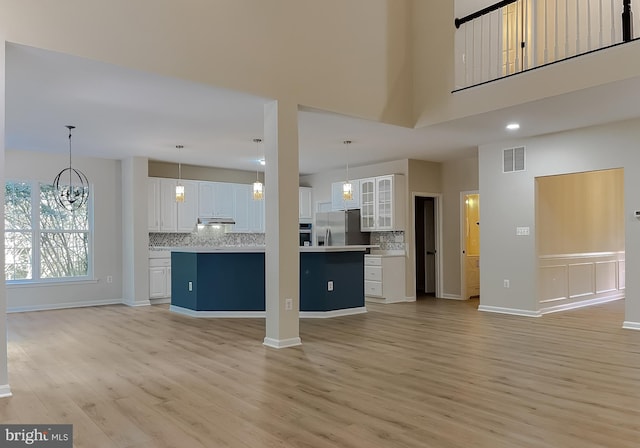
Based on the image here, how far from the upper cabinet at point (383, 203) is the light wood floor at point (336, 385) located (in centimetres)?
288

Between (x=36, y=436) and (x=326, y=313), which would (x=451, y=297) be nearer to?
(x=326, y=313)

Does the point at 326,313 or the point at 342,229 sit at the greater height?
the point at 342,229

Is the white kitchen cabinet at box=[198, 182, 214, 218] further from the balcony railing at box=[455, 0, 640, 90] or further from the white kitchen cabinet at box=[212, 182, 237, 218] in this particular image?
the balcony railing at box=[455, 0, 640, 90]

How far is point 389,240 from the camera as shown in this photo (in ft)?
30.3

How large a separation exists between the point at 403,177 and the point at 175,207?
4227 millimetres

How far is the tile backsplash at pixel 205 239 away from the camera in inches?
361

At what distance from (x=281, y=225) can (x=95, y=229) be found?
5023 mm

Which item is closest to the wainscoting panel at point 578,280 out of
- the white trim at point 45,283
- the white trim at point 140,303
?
the white trim at point 140,303

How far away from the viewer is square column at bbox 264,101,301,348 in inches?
196

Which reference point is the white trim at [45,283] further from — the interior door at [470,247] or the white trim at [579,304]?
the white trim at [579,304]

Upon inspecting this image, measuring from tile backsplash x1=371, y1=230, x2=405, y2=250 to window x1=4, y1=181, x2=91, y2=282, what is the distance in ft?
17.1

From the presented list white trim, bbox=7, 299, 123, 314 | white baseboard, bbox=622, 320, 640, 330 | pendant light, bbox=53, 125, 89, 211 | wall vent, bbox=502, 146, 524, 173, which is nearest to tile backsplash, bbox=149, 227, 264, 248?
white trim, bbox=7, 299, 123, 314

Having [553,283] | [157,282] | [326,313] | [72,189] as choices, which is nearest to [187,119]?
[326,313]

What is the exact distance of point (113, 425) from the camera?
2.95m
